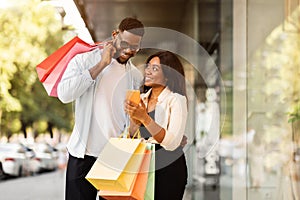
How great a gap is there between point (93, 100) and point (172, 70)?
276 mm

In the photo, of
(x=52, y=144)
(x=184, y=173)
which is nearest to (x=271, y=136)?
(x=184, y=173)

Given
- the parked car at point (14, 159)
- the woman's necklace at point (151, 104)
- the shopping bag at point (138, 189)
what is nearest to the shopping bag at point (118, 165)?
the shopping bag at point (138, 189)

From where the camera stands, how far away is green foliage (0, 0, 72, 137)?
5.25m

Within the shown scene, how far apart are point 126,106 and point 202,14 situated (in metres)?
4.61

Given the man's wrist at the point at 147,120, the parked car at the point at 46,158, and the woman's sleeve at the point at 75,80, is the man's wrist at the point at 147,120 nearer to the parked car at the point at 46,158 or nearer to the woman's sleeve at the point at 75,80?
the woman's sleeve at the point at 75,80

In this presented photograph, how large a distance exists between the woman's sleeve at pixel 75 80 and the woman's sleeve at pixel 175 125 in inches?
10.8

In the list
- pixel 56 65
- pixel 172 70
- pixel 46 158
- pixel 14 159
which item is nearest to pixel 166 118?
pixel 172 70

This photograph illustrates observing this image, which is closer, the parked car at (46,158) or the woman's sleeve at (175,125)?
the woman's sleeve at (175,125)

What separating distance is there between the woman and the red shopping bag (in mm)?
231

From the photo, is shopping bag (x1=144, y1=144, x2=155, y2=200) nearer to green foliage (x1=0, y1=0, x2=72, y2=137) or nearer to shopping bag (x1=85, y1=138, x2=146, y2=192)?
A: shopping bag (x1=85, y1=138, x2=146, y2=192)

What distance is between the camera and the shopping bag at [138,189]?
1.79 meters

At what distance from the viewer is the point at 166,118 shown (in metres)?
1.88

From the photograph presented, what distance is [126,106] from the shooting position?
1766mm

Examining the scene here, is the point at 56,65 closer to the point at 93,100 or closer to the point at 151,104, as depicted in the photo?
the point at 93,100
